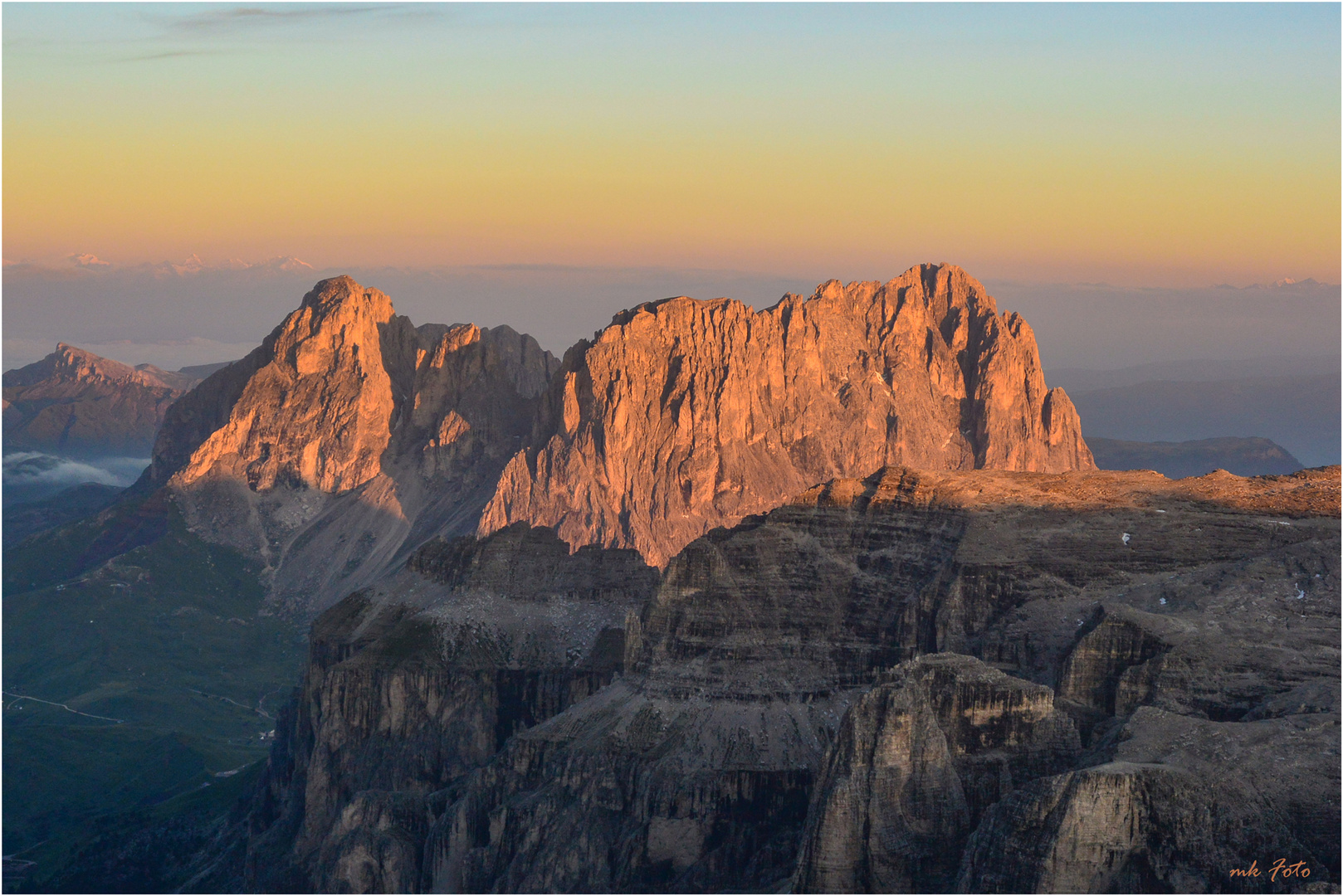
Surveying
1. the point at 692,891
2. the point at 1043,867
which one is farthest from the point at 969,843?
the point at 692,891

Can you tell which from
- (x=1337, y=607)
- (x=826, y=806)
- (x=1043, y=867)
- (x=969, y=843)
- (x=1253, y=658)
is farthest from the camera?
(x=1337, y=607)

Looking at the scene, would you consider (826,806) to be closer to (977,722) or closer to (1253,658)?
(977,722)

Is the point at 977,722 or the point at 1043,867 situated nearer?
the point at 1043,867
